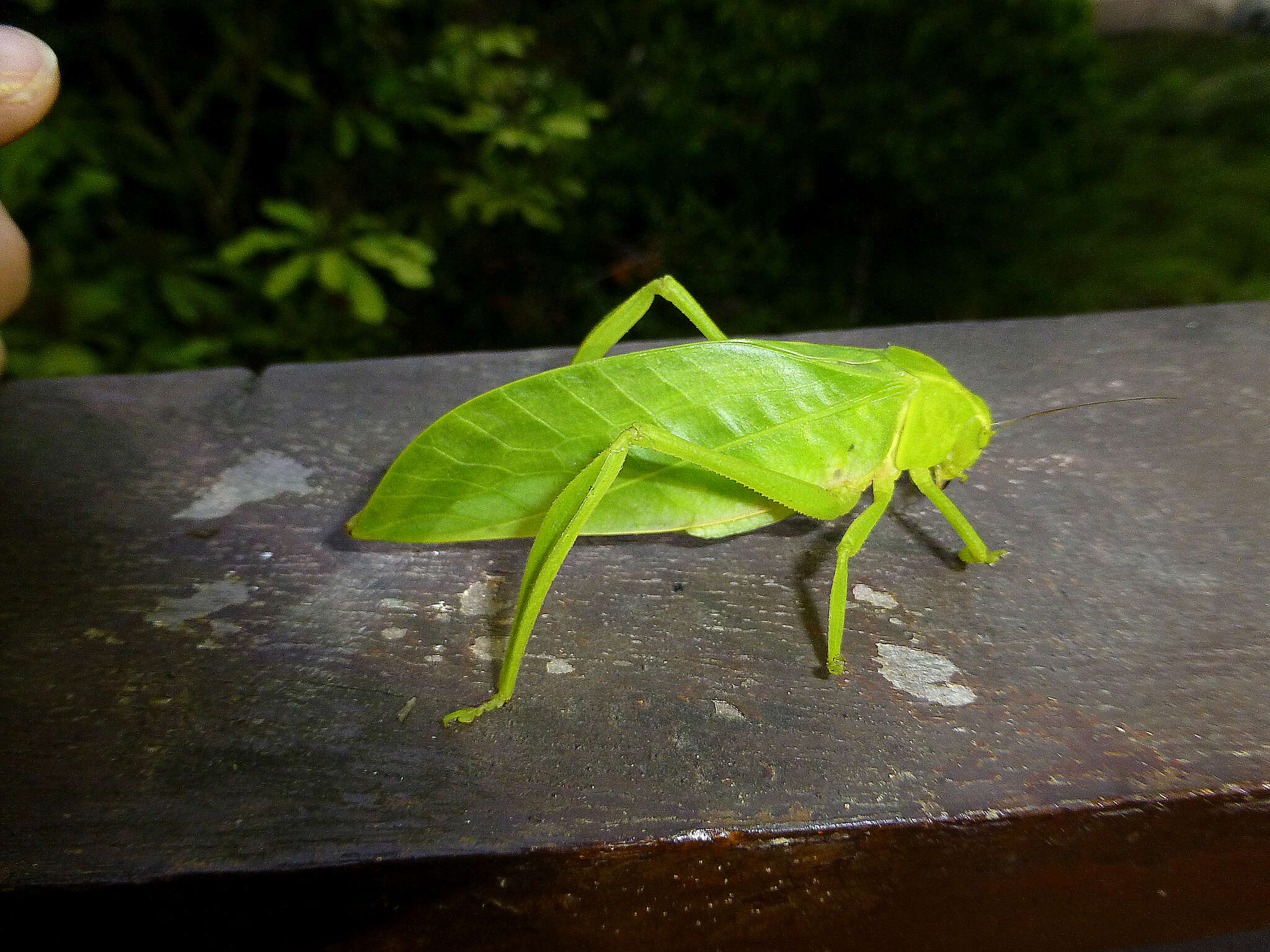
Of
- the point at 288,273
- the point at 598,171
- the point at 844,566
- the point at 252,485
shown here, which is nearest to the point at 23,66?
the point at 252,485

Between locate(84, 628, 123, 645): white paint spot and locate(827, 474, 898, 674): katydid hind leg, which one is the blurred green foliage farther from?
locate(827, 474, 898, 674): katydid hind leg

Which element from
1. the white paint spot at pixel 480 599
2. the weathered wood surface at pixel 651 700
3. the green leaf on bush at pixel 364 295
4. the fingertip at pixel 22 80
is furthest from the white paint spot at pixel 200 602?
the green leaf on bush at pixel 364 295

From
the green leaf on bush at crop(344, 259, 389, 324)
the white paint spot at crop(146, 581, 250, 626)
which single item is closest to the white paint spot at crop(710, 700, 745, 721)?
the white paint spot at crop(146, 581, 250, 626)

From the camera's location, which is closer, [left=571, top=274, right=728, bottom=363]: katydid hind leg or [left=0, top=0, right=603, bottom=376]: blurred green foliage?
[left=571, top=274, right=728, bottom=363]: katydid hind leg

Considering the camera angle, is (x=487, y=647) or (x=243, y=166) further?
(x=243, y=166)

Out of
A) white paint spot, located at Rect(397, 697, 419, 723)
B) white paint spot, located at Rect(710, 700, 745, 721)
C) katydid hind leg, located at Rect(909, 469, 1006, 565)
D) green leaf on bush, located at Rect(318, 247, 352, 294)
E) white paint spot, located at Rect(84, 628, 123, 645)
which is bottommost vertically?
white paint spot, located at Rect(397, 697, 419, 723)

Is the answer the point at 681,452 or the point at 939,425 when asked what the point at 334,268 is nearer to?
the point at 681,452
